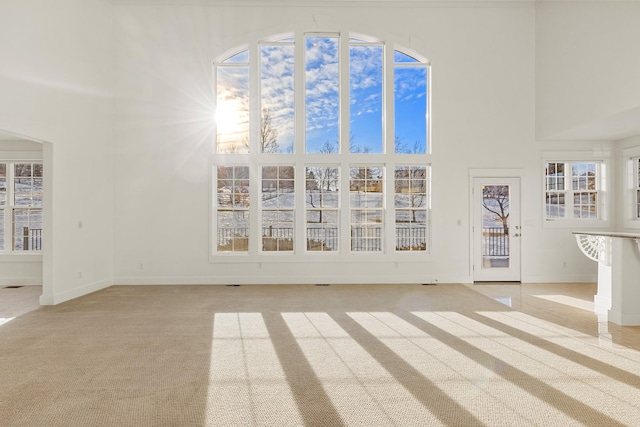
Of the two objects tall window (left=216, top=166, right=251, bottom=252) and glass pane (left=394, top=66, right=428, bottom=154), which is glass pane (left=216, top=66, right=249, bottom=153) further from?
glass pane (left=394, top=66, right=428, bottom=154)

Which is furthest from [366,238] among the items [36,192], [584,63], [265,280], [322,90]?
[36,192]

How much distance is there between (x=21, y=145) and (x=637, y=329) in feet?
33.8

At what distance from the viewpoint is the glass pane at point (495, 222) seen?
7617 millimetres

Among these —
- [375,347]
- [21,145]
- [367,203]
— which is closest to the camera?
[375,347]

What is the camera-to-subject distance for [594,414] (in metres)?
2.55

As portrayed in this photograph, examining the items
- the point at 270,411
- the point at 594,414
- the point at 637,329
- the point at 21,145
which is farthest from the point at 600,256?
the point at 21,145

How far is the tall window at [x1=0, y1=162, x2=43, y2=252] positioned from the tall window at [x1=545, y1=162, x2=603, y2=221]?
33.8 feet

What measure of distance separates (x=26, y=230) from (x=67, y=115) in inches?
112

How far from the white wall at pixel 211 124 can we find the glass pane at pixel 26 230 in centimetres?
156

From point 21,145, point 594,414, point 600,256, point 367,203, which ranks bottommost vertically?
point 594,414

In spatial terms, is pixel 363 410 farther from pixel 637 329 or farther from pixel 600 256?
pixel 600 256

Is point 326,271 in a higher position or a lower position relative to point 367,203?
lower

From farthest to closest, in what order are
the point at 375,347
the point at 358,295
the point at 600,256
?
the point at 358,295 < the point at 600,256 < the point at 375,347

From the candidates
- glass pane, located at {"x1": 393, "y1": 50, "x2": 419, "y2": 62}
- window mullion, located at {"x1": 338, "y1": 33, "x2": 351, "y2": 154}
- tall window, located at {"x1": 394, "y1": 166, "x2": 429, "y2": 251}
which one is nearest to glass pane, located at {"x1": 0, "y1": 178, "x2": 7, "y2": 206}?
window mullion, located at {"x1": 338, "y1": 33, "x2": 351, "y2": 154}
